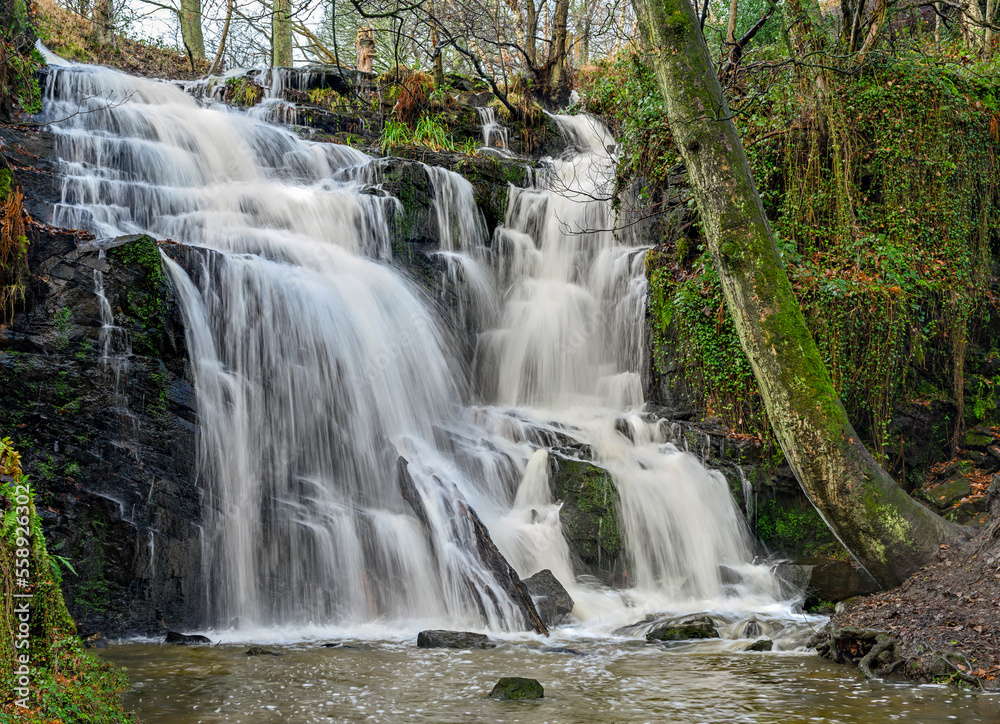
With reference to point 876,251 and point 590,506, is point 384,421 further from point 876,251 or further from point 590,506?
point 876,251

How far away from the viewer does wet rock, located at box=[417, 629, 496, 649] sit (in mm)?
5948

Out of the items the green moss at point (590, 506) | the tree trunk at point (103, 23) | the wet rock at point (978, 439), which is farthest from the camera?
the tree trunk at point (103, 23)

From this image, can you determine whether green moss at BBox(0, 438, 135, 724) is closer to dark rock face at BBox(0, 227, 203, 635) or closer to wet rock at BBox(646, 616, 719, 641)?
dark rock face at BBox(0, 227, 203, 635)

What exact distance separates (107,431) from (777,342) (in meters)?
5.75

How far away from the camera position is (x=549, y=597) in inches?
283

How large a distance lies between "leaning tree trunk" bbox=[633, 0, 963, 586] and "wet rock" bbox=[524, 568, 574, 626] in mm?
2500

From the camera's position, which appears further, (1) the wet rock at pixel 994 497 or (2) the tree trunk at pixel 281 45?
(2) the tree trunk at pixel 281 45

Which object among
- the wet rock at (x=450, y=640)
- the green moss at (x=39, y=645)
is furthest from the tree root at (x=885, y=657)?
the green moss at (x=39, y=645)

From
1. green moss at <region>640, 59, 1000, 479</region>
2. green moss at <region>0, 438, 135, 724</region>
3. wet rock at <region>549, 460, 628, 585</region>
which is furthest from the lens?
green moss at <region>640, 59, 1000, 479</region>

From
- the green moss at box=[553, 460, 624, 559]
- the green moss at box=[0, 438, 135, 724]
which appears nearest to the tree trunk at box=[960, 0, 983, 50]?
the green moss at box=[553, 460, 624, 559]

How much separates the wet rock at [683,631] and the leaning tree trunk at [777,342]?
135 cm

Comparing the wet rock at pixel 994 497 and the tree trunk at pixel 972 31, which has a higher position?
the tree trunk at pixel 972 31

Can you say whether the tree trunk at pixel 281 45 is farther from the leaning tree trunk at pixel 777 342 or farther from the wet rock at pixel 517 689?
the wet rock at pixel 517 689

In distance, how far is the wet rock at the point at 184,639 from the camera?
600 centimetres
